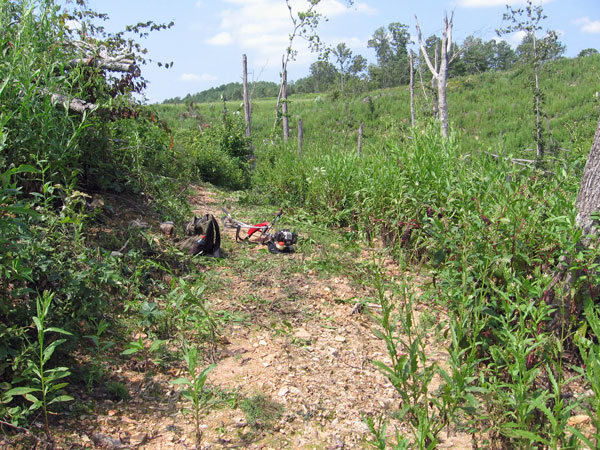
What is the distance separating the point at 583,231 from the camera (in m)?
2.51

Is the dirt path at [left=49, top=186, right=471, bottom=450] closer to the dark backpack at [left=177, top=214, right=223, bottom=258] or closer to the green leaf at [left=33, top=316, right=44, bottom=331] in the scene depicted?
the dark backpack at [left=177, top=214, right=223, bottom=258]

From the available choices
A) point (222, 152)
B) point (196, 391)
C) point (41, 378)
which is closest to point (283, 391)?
point (196, 391)

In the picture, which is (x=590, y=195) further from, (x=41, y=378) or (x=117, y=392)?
(x=41, y=378)

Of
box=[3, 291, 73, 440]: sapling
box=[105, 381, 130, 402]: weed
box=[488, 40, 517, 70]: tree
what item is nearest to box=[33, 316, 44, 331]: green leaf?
box=[3, 291, 73, 440]: sapling

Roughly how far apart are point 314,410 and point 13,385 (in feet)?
4.44

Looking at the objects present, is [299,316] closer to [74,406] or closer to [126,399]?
[126,399]

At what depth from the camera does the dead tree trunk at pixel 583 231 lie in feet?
8.02

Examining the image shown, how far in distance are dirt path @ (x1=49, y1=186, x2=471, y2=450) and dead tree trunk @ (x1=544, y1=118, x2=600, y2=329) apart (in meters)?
0.72

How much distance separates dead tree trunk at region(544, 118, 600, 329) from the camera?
2.44 meters

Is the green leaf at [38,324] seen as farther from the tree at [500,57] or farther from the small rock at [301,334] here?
the tree at [500,57]

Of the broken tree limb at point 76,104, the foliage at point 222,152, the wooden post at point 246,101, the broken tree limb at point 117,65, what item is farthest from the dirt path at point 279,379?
the wooden post at point 246,101

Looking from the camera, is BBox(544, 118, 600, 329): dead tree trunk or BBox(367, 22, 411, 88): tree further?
BBox(367, 22, 411, 88): tree

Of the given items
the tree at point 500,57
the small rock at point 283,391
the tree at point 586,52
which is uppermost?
the tree at point 500,57

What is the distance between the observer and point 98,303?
2324mm
